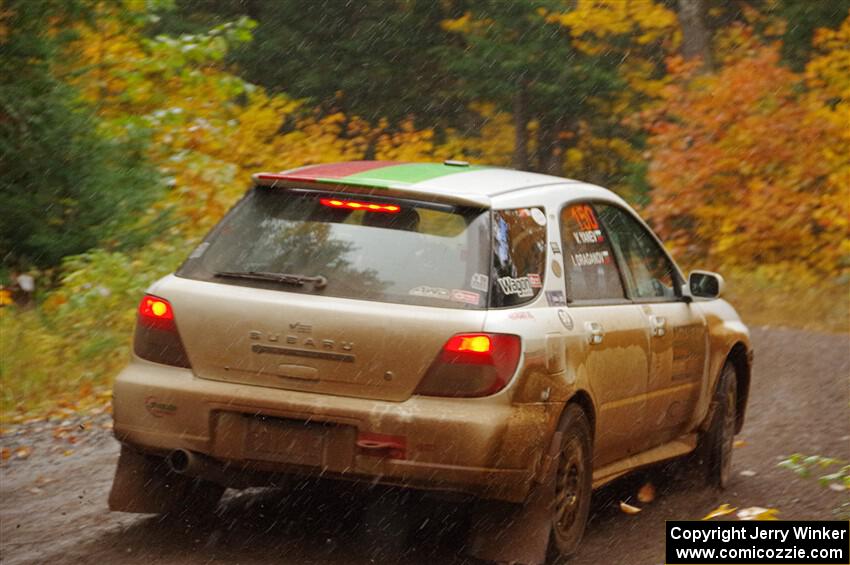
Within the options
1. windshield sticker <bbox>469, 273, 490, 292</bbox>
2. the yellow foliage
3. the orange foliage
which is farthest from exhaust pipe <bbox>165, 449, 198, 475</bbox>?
the yellow foliage

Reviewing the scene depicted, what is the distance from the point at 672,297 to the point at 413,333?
2.72 meters

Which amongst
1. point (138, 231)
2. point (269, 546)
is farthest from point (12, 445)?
point (138, 231)

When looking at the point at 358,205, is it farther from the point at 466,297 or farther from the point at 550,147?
the point at 550,147

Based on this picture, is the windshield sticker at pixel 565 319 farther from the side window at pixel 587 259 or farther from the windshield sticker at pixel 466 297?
the windshield sticker at pixel 466 297

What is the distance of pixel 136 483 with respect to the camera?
6.53 meters

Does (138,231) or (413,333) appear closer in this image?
(413,333)

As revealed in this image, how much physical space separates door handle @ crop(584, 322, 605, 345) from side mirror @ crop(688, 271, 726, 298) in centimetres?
168

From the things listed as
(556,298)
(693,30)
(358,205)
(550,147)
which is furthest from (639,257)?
(550,147)

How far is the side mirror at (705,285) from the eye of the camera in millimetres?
8266

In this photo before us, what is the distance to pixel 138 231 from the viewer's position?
15578mm

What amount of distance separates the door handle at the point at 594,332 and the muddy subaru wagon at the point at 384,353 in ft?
0.04

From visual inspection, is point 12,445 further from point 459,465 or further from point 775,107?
point 775,107

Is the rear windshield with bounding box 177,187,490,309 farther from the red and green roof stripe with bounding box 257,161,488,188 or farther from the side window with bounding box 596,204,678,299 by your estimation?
the side window with bounding box 596,204,678,299

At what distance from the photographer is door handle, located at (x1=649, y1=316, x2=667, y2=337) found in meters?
7.50
